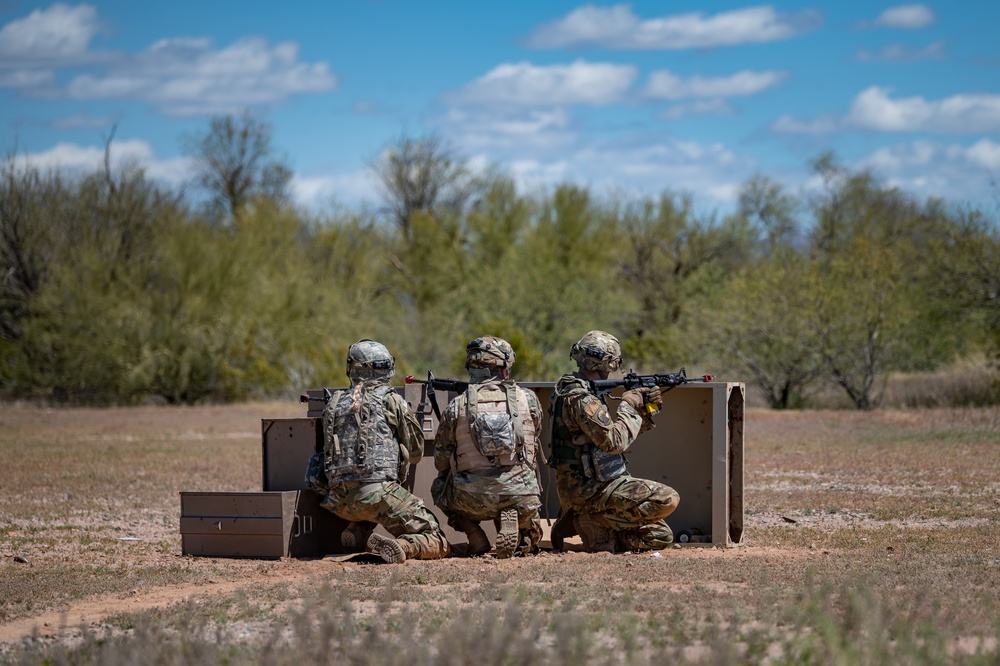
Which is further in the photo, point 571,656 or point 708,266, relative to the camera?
point 708,266

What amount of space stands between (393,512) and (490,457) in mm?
827

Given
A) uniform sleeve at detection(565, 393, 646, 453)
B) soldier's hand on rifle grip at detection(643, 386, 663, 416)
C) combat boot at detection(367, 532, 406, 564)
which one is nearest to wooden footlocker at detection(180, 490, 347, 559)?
combat boot at detection(367, 532, 406, 564)

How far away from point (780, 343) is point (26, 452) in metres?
15.8

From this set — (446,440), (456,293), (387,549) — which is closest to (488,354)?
(446,440)

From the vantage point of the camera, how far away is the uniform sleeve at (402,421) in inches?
346

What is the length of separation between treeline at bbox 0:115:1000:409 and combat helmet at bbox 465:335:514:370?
17.7 m

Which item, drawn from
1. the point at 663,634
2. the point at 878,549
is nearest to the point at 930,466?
the point at 878,549

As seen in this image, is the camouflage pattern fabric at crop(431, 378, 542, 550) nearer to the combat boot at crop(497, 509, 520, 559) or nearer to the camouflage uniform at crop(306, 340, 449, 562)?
the combat boot at crop(497, 509, 520, 559)

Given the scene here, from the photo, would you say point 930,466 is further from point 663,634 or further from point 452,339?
point 452,339

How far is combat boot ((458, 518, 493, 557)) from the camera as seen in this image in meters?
8.95

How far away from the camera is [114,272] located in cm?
3416

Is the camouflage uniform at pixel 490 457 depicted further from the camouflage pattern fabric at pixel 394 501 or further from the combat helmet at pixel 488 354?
the camouflage pattern fabric at pixel 394 501

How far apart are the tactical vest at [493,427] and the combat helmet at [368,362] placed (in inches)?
25.6

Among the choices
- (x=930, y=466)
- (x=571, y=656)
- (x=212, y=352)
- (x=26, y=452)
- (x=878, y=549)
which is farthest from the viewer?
(x=212, y=352)
